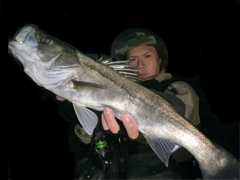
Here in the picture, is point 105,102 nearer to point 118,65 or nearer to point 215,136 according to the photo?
point 118,65

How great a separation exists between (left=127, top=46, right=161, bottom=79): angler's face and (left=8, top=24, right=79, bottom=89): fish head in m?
1.44

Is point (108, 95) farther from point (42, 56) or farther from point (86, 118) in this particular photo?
point (42, 56)

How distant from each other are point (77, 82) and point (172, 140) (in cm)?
88

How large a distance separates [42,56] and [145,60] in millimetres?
1703

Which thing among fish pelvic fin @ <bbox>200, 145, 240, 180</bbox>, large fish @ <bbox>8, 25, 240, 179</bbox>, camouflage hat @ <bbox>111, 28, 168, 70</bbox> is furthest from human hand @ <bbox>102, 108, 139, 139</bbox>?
camouflage hat @ <bbox>111, 28, 168, 70</bbox>

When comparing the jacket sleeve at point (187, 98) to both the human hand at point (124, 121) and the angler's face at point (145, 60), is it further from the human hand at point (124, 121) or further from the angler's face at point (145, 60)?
the human hand at point (124, 121)

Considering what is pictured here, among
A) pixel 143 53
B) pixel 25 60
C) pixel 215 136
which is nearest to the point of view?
pixel 25 60

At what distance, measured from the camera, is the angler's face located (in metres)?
3.47

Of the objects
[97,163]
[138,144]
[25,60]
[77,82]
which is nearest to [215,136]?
[138,144]

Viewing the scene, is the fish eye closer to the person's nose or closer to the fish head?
the fish head

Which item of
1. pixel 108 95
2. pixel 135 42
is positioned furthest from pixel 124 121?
pixel 135 42

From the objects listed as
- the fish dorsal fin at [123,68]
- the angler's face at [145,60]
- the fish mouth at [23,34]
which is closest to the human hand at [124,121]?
the fish dorsal fin at [123,68]

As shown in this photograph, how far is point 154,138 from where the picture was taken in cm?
221

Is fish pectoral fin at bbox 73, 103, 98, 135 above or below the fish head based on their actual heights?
below
